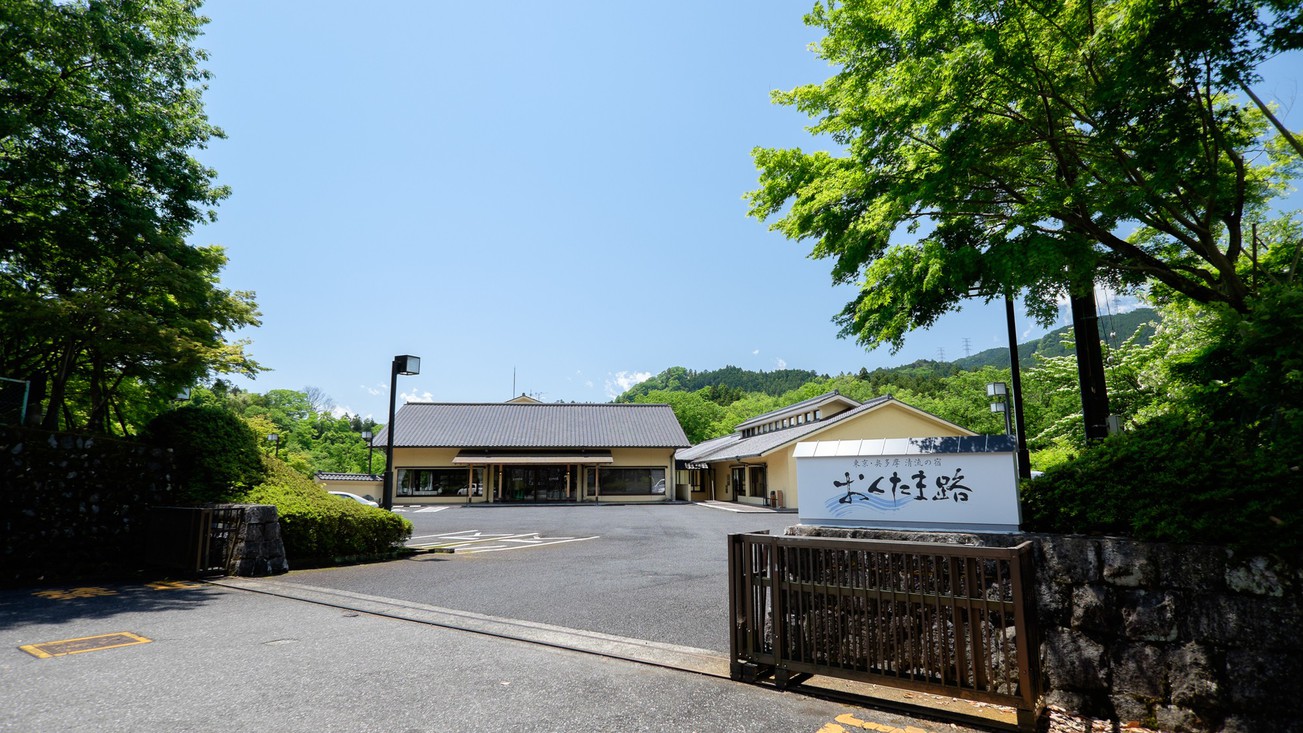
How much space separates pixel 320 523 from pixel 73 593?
9.93 feet

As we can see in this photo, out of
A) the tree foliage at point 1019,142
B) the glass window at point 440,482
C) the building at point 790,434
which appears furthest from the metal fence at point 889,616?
the glass window at point 440,482

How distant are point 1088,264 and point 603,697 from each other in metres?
5.82

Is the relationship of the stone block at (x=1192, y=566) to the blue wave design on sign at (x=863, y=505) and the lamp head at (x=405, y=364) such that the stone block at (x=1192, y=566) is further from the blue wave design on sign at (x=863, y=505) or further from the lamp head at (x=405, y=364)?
the lamp head at (x=405, y=364)

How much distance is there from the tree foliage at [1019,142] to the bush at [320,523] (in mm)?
8722

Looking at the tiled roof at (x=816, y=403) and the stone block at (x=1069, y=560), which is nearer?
the stone block at (x=1069, y=560)

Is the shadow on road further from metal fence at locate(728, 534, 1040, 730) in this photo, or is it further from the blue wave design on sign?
the blue wave design on sign

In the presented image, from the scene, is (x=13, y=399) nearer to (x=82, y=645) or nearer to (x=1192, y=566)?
(x=82, y=645)

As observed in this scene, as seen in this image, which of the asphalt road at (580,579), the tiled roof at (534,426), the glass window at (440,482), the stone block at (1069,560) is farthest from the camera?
the tiled roof at (534,426)

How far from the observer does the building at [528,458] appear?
104ft

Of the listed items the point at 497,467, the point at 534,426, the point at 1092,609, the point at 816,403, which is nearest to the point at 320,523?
the point at 1092,609

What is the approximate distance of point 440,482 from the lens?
31.9 m

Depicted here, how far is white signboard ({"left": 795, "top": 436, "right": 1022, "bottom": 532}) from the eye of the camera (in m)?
4.19

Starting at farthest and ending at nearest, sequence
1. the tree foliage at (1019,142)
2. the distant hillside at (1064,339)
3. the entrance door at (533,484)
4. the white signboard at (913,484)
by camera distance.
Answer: the entrance door at (533,484), the distant hillside at (1064,339), the tree foliage at (1019,142), the white signboard at (913,484)

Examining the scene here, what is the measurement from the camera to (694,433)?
53.2 m
